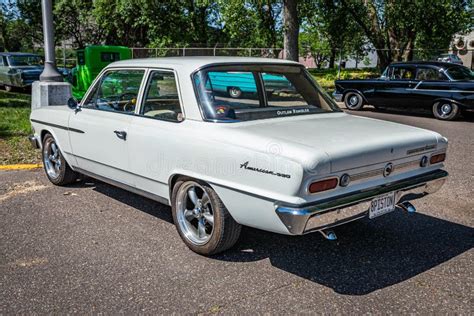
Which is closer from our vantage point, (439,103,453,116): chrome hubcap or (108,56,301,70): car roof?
(108,56,301,70): car roof

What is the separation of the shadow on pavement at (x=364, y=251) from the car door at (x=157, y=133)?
0.72 metres

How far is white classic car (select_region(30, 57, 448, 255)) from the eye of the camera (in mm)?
3205

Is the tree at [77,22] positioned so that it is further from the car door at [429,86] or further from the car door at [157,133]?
the car door at [157,133]

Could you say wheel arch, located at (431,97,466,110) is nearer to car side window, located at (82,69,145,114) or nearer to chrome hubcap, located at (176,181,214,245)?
car side window, located at (82,69,145,114)

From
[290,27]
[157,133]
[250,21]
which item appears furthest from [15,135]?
[250,21]

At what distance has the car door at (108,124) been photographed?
4473 mm

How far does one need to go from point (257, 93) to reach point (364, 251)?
5.58 feet

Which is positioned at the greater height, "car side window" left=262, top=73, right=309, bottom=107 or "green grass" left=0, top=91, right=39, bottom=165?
"car side window" left=262, top=73, right=309, bottom=107

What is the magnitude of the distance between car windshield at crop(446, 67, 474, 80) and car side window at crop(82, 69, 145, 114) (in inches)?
377

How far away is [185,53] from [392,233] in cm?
2218

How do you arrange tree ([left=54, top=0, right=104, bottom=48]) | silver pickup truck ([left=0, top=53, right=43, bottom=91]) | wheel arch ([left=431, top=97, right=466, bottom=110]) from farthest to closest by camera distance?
tree ([left=54, top=0, right=104, bottom=48]), silver pickup truck ([left=0, top=53, right=43, bottom=91]), wheel arch ([left=431, top=97, right=466, bottom=110])

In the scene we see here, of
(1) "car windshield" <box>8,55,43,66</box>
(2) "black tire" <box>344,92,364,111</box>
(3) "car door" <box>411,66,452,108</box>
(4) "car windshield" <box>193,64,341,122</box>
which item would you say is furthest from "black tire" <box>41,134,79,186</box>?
(1) "car windshield" <box>8,55,43,66</box>

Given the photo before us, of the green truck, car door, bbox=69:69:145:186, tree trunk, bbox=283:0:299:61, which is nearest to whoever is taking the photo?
car door, bbox=69:69:145:186

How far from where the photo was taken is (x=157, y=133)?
13.3 feet
